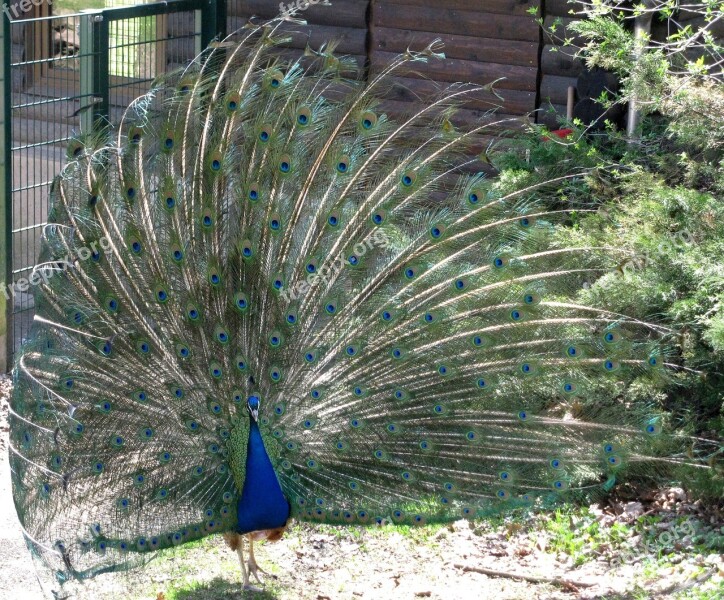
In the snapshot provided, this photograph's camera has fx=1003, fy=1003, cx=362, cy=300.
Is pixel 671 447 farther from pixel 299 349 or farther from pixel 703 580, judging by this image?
pixel 299 349

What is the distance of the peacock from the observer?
4.45 meters

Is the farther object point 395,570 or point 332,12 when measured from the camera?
point 332,12

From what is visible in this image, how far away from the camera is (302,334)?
4.60m

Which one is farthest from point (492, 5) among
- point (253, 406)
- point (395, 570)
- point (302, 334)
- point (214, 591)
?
point (214, 591)

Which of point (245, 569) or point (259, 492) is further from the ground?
point (259, 492)

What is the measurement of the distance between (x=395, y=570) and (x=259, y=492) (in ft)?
3.96

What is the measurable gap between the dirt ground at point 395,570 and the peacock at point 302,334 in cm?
65

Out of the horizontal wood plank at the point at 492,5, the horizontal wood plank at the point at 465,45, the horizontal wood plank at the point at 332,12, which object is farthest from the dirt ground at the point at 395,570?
the horizontal wood plank at the point at 332,12

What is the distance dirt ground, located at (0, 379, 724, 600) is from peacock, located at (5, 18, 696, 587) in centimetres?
65

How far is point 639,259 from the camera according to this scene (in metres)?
5.79

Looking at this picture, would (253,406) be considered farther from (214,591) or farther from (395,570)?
(395,570)

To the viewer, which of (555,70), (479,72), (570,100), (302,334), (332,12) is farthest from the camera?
(332,12)

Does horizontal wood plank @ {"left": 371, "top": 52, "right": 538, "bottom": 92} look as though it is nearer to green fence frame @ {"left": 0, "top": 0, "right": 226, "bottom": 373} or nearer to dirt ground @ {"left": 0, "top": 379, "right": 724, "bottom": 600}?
green fence frame @ {"left": 0, "top": 0, "right": 226, "bottom": 373}

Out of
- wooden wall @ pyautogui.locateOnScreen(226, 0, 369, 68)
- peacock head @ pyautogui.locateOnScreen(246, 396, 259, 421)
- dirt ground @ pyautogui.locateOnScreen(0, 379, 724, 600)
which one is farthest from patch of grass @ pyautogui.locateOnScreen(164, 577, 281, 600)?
wooden wall @ pyautogui.locateOnScreen(226, 0, 369, 68)
